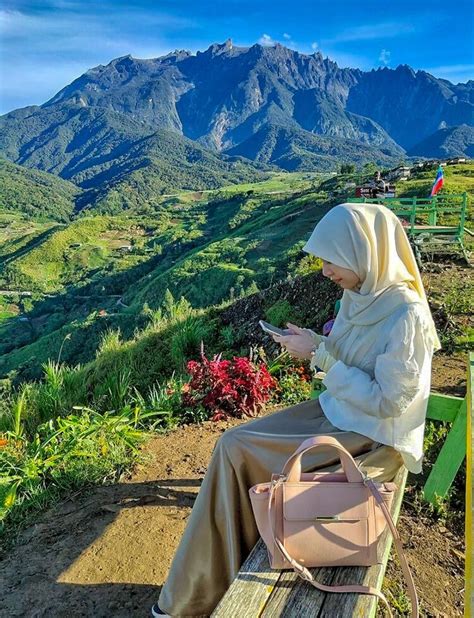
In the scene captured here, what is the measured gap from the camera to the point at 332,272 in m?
2.11

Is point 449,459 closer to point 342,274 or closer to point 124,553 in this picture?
point 342,274

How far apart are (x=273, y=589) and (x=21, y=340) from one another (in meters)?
61.0

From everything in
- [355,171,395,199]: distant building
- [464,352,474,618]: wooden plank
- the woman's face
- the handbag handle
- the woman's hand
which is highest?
[355,171,395,199]: distant building

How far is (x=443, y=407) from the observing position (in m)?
2.46

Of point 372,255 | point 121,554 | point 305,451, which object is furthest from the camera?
point 121,554

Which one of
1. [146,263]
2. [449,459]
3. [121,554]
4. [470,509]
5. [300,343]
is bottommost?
[146,263]

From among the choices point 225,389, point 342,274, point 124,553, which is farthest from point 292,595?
point 225,389

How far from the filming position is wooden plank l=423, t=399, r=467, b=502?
239cm

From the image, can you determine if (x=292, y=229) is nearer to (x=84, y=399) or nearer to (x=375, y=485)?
(x=84, y=399)

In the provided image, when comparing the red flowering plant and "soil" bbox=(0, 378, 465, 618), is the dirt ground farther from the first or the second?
the red flowering plant

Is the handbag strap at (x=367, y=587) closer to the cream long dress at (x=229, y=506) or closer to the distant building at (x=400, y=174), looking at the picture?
the cream long dress at (x=229, y=506)

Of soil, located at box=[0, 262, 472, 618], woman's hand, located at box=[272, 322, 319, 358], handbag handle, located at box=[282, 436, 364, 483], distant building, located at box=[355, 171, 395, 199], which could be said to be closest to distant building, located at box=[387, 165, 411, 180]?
distant building, located at box=[355, 171, 395, 199]

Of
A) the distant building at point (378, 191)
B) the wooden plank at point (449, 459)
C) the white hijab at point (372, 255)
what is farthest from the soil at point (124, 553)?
the distant building at point (378, 191)

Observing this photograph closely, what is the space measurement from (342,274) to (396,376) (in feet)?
1.47
